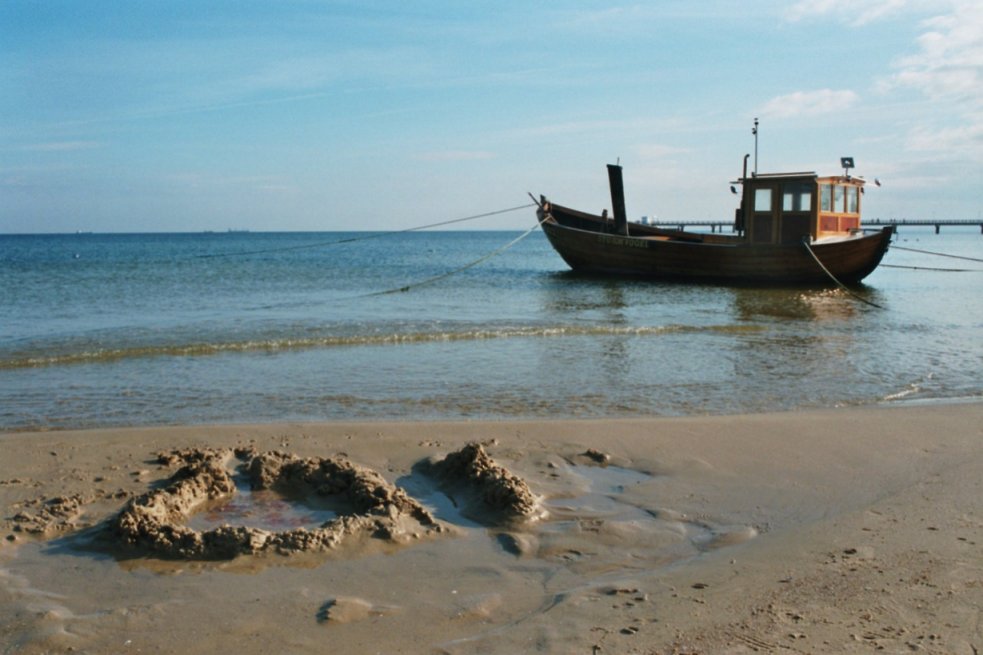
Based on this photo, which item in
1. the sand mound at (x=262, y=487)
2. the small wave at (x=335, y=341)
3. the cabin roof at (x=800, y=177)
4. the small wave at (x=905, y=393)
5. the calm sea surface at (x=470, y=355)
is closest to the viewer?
the sand mound at (x=262, y=487)

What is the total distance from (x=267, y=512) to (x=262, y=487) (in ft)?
1.24

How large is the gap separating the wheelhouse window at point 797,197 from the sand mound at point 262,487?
18832 millimetres

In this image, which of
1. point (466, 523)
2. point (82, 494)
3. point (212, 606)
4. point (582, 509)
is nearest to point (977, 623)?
point (582, 509)

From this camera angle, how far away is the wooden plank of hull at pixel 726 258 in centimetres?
2100

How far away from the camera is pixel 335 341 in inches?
464

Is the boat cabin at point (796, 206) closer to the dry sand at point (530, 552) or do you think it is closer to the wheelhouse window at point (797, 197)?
the wheelhouse window at point (797, 197)

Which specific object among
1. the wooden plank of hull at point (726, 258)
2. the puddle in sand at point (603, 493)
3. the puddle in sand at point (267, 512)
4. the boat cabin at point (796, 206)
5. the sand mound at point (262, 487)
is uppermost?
the boat cabin at point (796, 206)

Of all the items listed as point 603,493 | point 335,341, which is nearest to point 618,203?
point 335,341

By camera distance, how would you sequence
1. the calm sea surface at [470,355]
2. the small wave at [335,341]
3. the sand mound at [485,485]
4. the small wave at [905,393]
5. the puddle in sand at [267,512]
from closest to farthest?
1. the puddle in sand at [267,512]
2. the sand mound at [485,485]
3. the calm sea surface at [470,355]
4. the small wave at [905,393]
5. the small wave at [335,341]

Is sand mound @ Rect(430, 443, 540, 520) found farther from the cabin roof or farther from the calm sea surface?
the cabin roof

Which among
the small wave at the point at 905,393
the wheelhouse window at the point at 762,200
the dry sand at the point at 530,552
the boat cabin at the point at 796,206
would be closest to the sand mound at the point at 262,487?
the dry sand at the point at 530,552

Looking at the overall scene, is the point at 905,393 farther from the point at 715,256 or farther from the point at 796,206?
the point at 715,256

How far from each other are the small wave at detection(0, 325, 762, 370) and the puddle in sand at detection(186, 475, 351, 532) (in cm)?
663

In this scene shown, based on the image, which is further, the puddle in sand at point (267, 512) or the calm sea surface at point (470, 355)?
the calm sea surface at point (470, 355)
